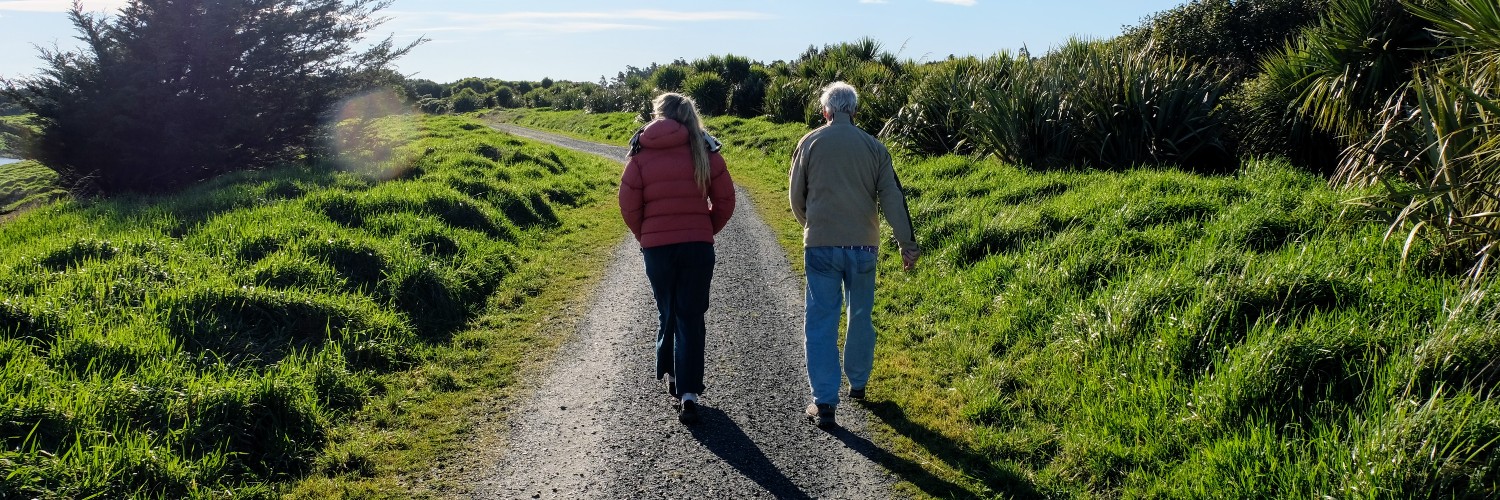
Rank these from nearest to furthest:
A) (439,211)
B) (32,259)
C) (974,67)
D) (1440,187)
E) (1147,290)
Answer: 1. (1440,187)
2. (1147,290)
3. (32,259)
4. (439,211)
5. (974,67)

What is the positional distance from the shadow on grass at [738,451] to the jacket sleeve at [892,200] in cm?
135

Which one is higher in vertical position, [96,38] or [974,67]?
[96,38]

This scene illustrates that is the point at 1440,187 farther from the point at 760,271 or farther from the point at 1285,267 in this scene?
the point at 760,271

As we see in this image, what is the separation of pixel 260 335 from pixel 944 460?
425cm

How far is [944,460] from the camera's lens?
421cm

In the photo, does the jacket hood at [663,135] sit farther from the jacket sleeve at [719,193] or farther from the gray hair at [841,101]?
the gray hair at [841,101]

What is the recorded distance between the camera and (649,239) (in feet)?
15.4

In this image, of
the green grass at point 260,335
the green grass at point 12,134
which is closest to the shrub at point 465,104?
the green grass at point 12,134

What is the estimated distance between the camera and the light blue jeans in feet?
15.3

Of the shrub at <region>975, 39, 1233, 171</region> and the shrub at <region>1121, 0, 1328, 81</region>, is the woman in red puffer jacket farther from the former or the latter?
the shrub at <region>1121, 0, 1328, 81</region>

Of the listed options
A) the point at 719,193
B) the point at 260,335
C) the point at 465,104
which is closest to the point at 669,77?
the point at 465,104

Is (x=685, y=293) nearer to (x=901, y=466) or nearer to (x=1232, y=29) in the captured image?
(x=901, y=466)

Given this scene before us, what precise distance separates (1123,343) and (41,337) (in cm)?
593

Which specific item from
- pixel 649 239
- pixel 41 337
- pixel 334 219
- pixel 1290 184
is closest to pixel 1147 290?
pixel 649 239
